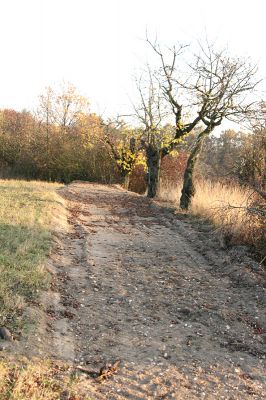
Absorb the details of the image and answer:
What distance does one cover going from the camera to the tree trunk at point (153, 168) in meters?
17.5

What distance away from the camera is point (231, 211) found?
32.1ft

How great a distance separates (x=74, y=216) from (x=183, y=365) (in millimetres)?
8422

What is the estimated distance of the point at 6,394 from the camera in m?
3.52

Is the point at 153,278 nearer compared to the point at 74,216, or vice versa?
the point at 153,278

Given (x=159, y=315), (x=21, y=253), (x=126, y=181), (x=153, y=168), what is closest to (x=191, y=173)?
(x=153, y=168)

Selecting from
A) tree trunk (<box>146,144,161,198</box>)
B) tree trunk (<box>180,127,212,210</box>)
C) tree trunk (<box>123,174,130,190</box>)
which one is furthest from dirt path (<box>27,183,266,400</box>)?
tree trunk (<box>123,174,130,190</box>)

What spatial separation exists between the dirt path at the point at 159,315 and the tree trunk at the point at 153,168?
7.56 m

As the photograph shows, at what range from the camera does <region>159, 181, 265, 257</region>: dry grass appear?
8.37m

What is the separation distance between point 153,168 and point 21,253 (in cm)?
1113

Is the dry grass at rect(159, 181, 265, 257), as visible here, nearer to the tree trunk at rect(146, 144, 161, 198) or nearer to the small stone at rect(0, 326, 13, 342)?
the tree trunk at rect(146, 144, 161, 198)

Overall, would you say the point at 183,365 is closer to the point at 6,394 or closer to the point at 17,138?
the point at 6,394

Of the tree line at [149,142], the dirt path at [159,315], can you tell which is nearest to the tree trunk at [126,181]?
the tree line at [149,142]

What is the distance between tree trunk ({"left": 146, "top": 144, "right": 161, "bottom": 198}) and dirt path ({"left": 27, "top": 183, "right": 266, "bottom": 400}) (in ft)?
24.8

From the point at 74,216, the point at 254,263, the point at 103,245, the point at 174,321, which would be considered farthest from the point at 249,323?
the point at 74,216
